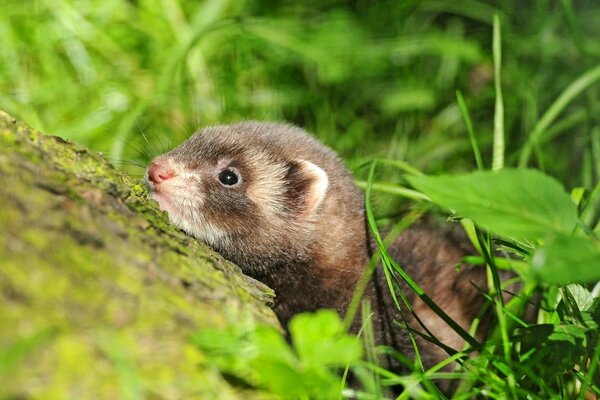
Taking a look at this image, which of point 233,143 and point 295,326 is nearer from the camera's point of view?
point 295,326

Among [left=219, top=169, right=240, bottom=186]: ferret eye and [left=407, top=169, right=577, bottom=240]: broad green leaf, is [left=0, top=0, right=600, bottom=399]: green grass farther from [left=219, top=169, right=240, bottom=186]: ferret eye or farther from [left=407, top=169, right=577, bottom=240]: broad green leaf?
[left=407, top=169, right=577, bottom=240]: broad green leaf

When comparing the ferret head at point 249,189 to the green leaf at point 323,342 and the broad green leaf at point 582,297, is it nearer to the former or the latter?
the broad green leaf at point 582,297

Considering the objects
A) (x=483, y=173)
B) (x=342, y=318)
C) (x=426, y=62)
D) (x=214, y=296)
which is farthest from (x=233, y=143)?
(x=426, y=62)

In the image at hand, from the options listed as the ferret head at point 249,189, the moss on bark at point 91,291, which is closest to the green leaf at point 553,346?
the moss on bark at point 91,291

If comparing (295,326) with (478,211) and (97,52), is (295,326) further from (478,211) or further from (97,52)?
(97,52)

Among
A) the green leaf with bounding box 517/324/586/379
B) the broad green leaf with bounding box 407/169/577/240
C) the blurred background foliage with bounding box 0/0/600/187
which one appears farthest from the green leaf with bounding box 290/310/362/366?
the blurred background foliage with bounding box 0/0/600/187

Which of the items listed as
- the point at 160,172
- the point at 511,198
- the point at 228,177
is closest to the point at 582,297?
the point at 511,198
